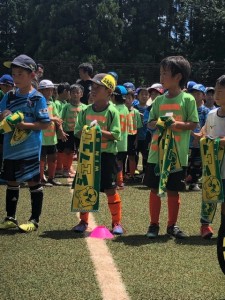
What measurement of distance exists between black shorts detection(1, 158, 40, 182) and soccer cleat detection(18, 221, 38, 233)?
0.47 meters

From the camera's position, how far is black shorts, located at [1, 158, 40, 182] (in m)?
5.38

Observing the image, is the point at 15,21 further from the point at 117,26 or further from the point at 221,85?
the point at 221,85

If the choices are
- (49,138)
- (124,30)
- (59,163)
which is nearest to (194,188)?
(49,138)

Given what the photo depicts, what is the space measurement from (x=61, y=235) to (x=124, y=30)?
43515 millimetres

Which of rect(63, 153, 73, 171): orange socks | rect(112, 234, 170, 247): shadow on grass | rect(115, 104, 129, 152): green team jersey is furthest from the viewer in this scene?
rect(63, 153, 73, 171): orange socks

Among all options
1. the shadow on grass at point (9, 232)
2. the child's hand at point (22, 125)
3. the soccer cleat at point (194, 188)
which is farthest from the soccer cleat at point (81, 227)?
the soccer cleat at point (194, 188)

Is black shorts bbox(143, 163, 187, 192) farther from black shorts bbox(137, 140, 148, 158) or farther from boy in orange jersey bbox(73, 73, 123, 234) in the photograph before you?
black shorts bbox(137, 140, 148, 158)

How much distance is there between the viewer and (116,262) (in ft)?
14.2

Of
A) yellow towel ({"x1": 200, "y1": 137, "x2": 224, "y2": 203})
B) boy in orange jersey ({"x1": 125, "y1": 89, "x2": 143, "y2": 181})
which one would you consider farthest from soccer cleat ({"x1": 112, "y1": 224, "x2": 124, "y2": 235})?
boy in orange jersey ({"x1": 125, "y1": 89, "x2": 143, "y2": 181})

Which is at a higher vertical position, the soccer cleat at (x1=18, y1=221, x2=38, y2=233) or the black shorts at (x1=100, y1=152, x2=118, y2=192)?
the black shorts at (x1=100, y1=152, x2=118, y2=192)

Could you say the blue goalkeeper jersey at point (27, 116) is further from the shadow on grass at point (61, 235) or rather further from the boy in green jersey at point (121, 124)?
the boy in green jersey at point (121, 124)

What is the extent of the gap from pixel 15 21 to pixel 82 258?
170 feet

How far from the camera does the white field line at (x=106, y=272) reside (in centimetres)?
359

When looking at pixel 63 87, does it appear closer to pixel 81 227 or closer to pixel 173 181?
pixel 81 227
